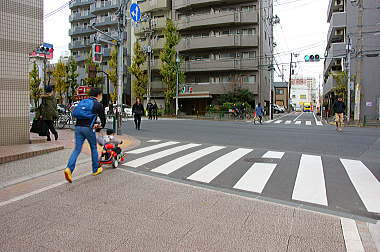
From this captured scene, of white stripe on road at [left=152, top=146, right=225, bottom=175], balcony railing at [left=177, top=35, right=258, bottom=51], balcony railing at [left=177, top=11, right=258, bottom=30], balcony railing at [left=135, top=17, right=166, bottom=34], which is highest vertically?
balcony railing at [left=135, top=17, right=166, bottom=34]

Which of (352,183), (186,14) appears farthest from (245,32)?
(352,183)

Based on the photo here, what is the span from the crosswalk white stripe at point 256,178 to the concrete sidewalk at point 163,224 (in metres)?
0.63

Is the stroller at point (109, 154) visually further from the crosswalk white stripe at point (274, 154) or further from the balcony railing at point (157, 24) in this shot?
the balcony railing at point (157, 24)

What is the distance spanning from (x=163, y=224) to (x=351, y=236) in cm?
209

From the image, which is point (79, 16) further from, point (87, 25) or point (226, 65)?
point (226, 65)

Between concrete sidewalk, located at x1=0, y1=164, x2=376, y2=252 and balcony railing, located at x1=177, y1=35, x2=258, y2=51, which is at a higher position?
balcony railing, located at x1=177, y1=35, x2=258, y2=51

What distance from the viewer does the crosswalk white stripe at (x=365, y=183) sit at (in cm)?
442

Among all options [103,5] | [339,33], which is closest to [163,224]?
[339,33]

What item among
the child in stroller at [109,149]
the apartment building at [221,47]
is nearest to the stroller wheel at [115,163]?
the child in stroller at [109,149]

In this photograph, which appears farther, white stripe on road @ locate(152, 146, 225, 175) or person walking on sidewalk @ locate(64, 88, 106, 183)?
white stripe on road @ locate(152, 146, 225, 175)

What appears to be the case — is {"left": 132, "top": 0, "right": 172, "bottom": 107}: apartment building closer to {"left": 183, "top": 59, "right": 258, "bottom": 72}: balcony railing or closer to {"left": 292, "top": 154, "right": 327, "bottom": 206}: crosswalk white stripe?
{"left": 183, "top": 59, "right": 258, "bottom": 72}: balcony railing

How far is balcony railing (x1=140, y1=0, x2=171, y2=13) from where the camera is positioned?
40.1 meters

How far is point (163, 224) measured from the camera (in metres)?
3.58

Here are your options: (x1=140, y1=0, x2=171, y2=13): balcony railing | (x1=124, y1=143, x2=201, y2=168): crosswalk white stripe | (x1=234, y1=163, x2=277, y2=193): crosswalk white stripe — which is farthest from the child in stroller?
(x1=140, y1=0, x2=171, y2=13): balcony railing
